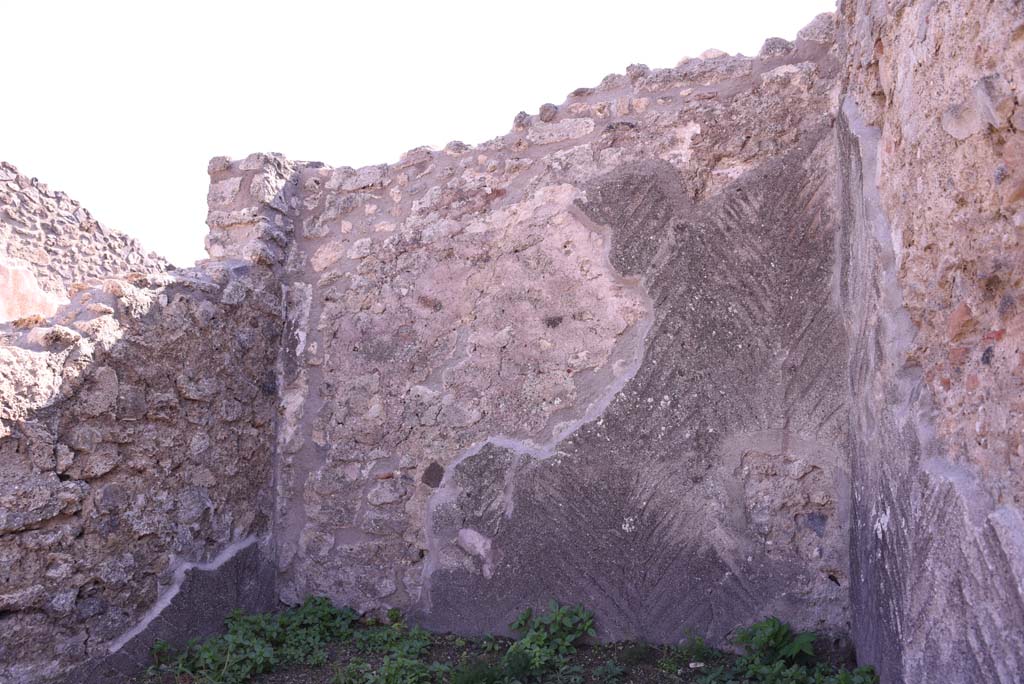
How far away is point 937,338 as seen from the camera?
183 cm

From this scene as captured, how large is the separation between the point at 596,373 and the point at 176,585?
1.68 meters

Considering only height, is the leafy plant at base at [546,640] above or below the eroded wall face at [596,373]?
below

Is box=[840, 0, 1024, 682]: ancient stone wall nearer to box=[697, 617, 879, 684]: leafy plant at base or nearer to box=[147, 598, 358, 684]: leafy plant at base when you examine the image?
box=[697, 617, 879, 684]: leafy plant at base

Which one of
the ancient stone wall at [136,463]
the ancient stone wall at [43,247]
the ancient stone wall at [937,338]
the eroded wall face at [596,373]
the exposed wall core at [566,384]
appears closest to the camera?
the ancient stone wall at [937,338]

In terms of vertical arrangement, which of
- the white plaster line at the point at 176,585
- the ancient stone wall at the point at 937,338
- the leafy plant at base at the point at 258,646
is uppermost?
the ancient stone wall at the point at 937,338

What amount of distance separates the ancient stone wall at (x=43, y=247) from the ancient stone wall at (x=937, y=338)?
14.9 feet

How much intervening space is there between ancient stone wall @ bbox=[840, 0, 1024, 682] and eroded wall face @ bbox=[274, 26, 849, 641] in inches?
10.0

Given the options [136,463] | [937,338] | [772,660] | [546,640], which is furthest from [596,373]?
[136,463]

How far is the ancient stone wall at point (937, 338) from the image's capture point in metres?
1.44

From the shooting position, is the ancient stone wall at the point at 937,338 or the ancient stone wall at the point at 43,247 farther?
the ancient stone wall at the point at 43,247

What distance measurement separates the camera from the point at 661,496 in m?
2.71

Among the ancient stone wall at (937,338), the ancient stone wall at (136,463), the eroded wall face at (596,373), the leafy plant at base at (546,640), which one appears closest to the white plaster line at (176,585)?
the ancient stone wall at (136,463)

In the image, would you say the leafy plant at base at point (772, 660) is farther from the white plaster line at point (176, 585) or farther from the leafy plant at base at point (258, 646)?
the white plaster line at point (176, 585)

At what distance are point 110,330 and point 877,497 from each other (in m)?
2.45
